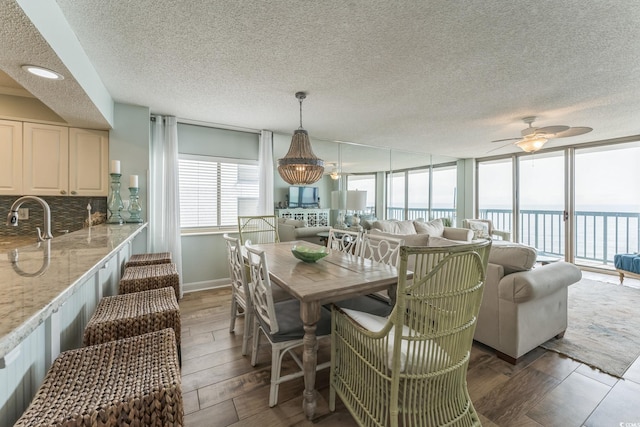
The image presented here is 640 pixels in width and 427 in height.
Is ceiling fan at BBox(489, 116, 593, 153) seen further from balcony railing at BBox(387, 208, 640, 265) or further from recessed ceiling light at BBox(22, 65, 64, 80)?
recessed ceiling light at BBox(22, 65, 64, 80)

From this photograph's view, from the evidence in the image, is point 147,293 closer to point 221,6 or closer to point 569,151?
point 221,6

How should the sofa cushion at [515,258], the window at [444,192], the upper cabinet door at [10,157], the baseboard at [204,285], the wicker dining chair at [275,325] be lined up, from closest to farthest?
the wicker dining chair at [275,325], the sofa cushion at [515,258], the upper cabinet door at [10,157], the baseboard at [204,285], the window at [444,192]

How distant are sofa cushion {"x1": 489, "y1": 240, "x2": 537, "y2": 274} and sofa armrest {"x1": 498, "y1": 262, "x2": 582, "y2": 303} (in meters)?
0.06

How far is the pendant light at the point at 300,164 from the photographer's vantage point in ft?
A: 8.20

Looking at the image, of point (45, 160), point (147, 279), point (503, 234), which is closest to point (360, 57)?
point (147, 279)

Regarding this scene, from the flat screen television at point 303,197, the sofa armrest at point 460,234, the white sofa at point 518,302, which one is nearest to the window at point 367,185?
the flat screen television at point 303,197

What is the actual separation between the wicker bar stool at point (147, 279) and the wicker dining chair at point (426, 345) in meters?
1.56

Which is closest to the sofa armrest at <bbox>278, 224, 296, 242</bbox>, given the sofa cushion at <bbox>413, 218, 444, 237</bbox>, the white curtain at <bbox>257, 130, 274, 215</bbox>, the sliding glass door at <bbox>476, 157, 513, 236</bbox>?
the white curtain at <bbox>257, 130, 274, 215</bbox>

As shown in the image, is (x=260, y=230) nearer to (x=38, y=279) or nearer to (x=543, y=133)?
(x=38, y=279)

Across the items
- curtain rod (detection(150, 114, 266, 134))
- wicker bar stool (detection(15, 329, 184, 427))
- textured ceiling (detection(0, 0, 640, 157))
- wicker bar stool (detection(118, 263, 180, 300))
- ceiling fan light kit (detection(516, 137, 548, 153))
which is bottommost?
wicker bar stool (detection(15, 329, 184, 427))

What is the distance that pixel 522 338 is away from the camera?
2.12 metres

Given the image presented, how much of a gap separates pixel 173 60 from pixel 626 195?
7.12 m

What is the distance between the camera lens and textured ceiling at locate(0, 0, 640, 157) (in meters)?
1.63

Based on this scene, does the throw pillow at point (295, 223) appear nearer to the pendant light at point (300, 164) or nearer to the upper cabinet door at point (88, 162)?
the pendant light at point (300, 164)
